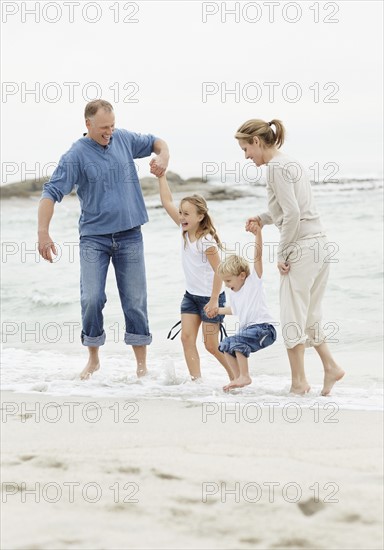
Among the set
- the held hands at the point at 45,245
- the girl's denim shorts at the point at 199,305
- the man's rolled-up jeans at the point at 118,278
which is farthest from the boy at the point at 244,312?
the held hands at the point at 45,245

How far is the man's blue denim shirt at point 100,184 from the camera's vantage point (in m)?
5.03

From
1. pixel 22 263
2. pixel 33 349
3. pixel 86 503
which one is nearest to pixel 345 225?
pixel 22 263

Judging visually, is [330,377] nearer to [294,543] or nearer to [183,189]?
[294,543]

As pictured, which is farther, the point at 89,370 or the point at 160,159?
the point at 89,370

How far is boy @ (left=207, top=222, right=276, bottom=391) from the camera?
4734 millimetres

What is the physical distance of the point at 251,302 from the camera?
15.7 ft

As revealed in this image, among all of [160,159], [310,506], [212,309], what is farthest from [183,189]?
[310,506]

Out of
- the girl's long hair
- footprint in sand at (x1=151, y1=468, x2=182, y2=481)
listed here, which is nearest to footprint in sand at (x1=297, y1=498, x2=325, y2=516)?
footprint in sand at (x1=151, y1=468, x2=182, y2=481)

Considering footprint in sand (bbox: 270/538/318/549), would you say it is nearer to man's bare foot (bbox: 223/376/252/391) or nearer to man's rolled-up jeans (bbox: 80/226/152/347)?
man's bare foot (bbox: 223/376/252/391)

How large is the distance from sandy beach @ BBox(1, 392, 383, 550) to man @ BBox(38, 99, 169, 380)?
3.00 feet

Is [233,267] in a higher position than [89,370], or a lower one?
higher

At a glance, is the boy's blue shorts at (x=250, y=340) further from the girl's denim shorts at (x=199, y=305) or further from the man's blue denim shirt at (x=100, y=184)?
the man's blue denim shirt at (x=100, y=184)

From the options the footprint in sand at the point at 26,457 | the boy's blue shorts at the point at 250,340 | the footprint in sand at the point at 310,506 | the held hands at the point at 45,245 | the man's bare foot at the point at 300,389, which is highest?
the held hands at the point at 45,245

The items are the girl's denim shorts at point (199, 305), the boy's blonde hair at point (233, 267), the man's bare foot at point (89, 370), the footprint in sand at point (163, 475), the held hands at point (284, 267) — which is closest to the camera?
the footprint in sand at point (163, 475)
